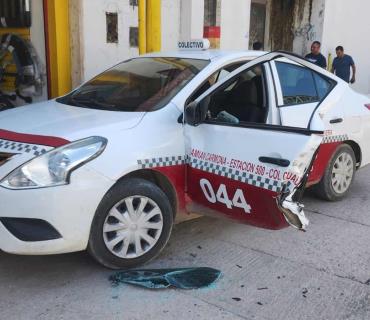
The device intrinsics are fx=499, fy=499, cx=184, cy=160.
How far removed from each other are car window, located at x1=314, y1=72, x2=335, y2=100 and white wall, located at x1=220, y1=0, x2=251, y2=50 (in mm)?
5235

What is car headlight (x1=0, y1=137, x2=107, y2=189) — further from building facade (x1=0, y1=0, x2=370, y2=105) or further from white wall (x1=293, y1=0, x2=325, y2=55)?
white wall (x1=293, y1=0, x2=325, y2=55)

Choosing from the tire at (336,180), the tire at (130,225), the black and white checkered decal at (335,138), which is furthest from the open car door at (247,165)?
the tire at (336,180)

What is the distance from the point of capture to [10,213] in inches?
117

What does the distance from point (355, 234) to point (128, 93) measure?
2.30m

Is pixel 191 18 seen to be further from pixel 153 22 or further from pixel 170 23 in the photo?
pixel 153 22

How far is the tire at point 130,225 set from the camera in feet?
10.6

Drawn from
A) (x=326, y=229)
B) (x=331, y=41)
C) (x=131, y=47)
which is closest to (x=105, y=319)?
(x=326, y=229)

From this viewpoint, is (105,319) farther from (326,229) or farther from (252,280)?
(326,229)

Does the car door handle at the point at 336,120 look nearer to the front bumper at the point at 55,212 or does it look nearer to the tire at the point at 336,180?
the tire at the point at 336,180

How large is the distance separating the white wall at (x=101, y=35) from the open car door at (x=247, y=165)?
4.39 meters

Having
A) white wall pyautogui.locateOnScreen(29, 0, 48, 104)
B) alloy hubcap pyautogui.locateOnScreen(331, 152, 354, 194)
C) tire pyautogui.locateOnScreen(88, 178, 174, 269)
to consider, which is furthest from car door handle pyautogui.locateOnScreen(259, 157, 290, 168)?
white wall pyautogui.locateOnScreen(29, 0, 48, 104)

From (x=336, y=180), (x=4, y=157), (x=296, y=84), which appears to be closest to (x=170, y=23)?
(x=296, y=84)

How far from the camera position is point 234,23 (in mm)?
9984

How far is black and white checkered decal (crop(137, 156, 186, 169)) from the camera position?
3371 mm
